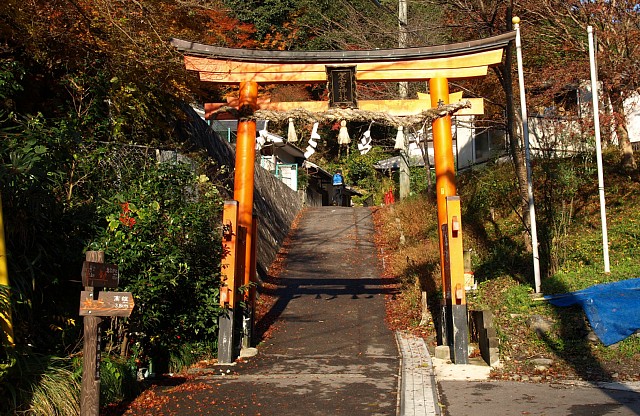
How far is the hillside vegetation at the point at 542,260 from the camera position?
1035 centimetres

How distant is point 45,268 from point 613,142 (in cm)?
2040

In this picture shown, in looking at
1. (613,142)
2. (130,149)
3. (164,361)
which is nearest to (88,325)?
(164,361)

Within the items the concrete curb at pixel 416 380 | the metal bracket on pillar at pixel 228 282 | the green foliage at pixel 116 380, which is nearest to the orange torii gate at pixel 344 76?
the metal bracket on pillar at pixel 228 282

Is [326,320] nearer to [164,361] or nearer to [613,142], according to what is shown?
[164,361]

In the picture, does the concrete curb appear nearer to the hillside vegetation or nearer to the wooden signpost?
the hillside vegetation

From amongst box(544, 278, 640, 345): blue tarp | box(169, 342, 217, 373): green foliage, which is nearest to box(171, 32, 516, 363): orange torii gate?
box(169, 342, 217, 373): green foliage

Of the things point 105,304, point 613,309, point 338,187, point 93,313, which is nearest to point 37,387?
point 93,313

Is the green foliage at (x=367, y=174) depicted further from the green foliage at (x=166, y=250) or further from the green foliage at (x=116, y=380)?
the green foliage at (x=116, y=380)

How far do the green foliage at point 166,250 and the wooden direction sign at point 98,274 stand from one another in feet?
6.20

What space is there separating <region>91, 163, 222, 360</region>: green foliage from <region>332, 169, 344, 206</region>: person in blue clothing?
102 ft

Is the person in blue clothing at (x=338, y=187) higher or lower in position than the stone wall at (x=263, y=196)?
higher

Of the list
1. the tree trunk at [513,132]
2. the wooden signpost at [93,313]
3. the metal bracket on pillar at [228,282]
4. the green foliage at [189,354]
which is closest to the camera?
the wooden signpost at [93,313]

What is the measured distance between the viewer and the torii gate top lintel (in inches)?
469

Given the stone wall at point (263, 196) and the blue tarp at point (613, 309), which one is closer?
the blue tarp at point (613, 309)
